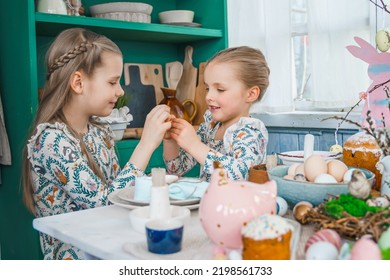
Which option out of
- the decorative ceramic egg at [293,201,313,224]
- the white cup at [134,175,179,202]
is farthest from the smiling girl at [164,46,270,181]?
the decorative ceramic egg at [293,201,313,224]

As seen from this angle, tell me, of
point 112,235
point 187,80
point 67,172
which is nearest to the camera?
point 112,235

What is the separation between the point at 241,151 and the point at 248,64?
0.36 meters

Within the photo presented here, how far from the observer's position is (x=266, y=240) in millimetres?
625

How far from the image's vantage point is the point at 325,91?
247 centimetres

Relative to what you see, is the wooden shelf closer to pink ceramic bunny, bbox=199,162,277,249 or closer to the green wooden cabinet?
the green wooden cabinet

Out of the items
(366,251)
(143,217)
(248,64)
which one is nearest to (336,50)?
(248,64)

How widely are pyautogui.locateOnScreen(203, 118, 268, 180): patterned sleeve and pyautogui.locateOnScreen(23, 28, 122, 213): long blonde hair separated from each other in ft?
1.41

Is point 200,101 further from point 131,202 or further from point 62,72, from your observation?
point 131,202

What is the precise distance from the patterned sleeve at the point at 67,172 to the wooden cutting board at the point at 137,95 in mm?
1133

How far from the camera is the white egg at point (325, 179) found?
94 cm

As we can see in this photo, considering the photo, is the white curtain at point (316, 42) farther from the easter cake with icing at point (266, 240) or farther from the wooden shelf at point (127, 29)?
the easter cake with icing at point (266, 240)

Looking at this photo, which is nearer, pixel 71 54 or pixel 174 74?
pixel 71 54
